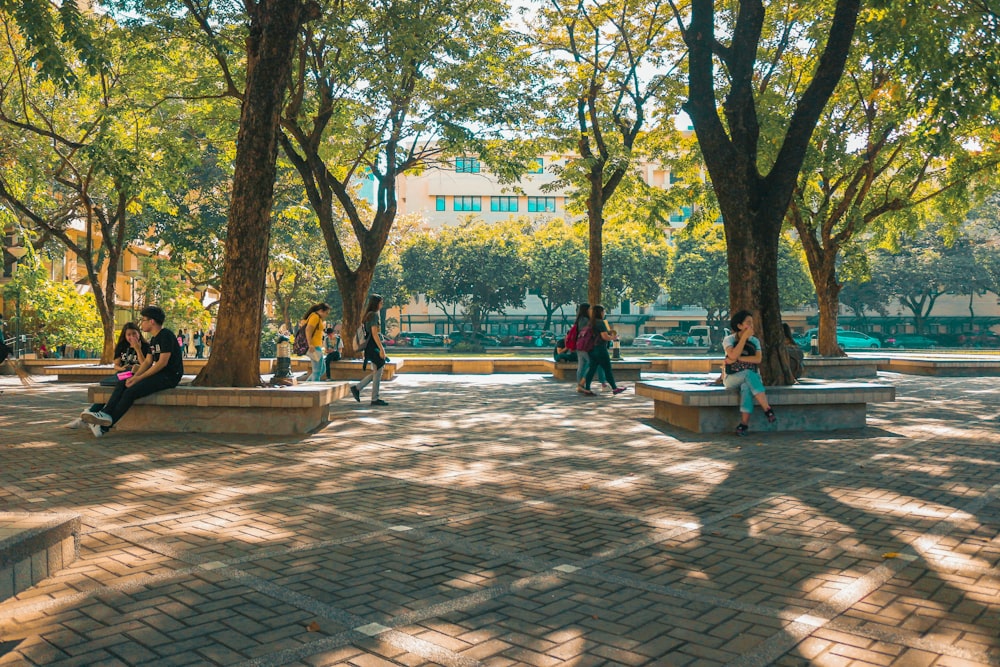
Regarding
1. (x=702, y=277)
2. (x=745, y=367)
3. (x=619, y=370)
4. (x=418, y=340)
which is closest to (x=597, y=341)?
(x=619, y=370)

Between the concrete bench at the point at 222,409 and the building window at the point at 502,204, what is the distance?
65.2 metres

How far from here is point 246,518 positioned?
582cm

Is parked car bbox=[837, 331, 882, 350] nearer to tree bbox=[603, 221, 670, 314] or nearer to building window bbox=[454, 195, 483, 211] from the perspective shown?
tree bbox=[603, 221, 670, 314]

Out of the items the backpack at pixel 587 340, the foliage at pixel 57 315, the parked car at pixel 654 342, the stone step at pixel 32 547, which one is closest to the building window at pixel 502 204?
the parked car at pixel 654 342

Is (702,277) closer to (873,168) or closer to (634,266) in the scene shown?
(634,266)

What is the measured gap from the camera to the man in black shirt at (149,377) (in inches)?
386

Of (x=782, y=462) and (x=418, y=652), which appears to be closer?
(x=418, y=652)

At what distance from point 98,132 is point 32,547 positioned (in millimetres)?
15764

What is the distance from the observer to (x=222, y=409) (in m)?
10.2

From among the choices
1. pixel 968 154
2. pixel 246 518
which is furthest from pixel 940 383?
pixel 246 518

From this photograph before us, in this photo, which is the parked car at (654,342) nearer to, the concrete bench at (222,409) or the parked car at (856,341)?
the parked car at (856,341)

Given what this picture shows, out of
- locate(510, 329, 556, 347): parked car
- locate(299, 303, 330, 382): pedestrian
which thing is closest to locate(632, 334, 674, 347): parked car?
locate(510, 329, 556, 347): parked car

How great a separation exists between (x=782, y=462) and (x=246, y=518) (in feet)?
16.6

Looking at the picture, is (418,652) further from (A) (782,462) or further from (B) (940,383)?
(B) (940,383)
